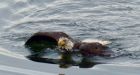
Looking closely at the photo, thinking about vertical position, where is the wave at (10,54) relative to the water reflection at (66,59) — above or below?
above

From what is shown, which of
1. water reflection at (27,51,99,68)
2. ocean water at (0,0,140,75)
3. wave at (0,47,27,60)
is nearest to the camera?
ocean water at (0,0,140,75)

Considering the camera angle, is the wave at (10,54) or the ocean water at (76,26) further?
the wave at (10,54)

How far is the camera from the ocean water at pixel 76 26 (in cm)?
624

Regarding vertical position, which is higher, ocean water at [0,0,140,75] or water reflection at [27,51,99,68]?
ocean water at [0,0,140,75]

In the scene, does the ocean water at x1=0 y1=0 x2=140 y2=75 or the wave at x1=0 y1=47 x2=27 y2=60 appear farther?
the wave at x1=0 y1=47 x2=27 y2=60

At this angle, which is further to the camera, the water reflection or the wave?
the wave

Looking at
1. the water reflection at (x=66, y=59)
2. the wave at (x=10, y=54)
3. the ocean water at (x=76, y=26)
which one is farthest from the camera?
the wave at (x=10, y=54)

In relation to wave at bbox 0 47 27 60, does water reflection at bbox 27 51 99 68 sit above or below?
below

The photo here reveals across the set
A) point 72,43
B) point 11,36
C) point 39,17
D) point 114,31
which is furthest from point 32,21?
point 72,43

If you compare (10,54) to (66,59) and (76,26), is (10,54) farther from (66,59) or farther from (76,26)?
(76,26)

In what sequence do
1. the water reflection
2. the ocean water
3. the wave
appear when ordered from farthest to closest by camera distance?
the wave < the water reflection < the ocean water

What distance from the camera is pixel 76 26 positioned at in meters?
7.91

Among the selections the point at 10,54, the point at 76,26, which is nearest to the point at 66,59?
the point at 10,54

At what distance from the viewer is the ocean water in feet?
20.5
